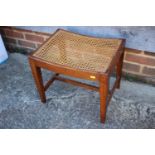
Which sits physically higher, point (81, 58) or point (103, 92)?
point (81, 58)

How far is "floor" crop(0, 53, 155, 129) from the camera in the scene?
1.60 meters

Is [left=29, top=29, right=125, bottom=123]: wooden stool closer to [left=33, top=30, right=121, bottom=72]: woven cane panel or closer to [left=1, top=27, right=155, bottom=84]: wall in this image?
[left=33, top=30, right=121, bottom=72]: woven cane panel

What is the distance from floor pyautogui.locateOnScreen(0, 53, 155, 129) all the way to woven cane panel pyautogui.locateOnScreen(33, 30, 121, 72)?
0.44m

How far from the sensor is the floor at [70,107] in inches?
63.1

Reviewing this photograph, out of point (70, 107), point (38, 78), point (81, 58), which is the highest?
point (81, 58)

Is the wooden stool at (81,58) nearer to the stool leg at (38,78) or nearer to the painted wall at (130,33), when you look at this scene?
the stool leg at (38,78)

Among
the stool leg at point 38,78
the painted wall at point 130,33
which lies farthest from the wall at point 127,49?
the stool leg at point 38,78

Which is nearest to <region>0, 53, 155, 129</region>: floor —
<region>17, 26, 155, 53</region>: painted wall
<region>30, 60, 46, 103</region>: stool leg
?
<region>30, 60, 46, 103</region>: stool leg

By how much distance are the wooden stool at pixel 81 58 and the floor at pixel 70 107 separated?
15 cm

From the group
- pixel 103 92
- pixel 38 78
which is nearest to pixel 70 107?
pixel 38 78

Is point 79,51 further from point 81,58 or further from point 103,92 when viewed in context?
point 103,92

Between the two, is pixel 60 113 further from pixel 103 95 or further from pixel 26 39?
pixel 26 39

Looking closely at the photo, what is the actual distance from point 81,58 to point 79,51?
0.25ft

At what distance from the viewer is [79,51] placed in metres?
1.48
